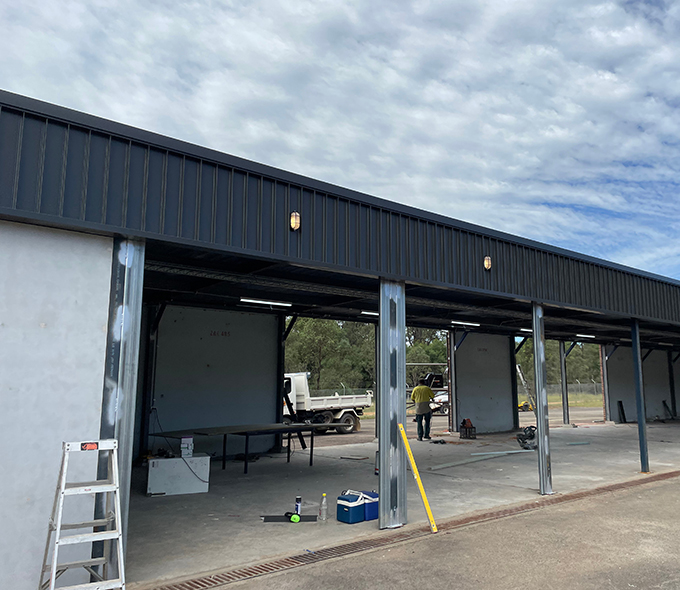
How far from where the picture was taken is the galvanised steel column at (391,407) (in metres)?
7.20

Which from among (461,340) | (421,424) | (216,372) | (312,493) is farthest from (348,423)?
(312,493)

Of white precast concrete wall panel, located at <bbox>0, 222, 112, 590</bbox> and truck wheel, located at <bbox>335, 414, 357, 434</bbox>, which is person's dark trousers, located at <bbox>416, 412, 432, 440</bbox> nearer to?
truck wheel, located at <bbox>335, 414, 357, 434</bbox>

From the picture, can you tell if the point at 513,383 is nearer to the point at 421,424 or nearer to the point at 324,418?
the point at 421,424

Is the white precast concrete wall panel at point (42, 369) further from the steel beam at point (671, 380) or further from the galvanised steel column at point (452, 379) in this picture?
the steel beam at point (671, 380)

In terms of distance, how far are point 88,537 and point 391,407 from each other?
13.3ft

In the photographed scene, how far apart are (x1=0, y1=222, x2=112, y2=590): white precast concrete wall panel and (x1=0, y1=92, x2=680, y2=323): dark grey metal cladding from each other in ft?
1.16

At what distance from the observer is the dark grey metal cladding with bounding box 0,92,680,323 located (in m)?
4.80

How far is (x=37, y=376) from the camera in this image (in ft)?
15.8

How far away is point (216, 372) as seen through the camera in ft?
44.9

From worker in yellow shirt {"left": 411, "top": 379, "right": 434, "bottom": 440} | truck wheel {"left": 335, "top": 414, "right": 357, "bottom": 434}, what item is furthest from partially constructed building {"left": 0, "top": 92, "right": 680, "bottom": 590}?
truck wheel {"left": 335, "top": 414, "right": 357, "bottom": 434}

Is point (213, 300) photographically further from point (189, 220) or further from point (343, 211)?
point (189, 220)

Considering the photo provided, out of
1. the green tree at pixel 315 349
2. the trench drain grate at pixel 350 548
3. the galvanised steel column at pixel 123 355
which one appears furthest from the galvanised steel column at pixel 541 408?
the green tree at pixel 315 349

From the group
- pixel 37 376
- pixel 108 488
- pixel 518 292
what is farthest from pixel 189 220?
pixel 518 292

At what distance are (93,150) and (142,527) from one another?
512cm
